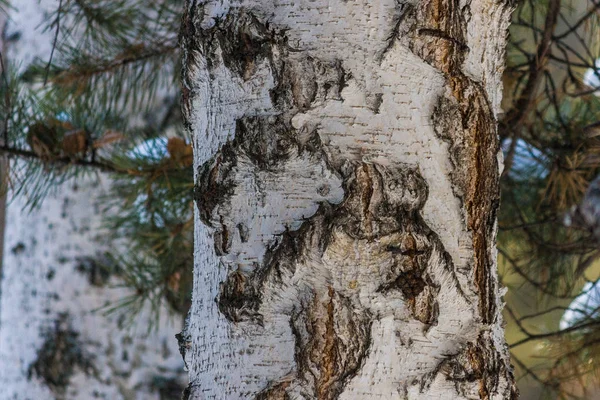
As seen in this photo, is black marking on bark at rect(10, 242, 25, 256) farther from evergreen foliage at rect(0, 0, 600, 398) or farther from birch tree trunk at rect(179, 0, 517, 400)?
birch tree trunk at rect(179, 0, 517, 400)

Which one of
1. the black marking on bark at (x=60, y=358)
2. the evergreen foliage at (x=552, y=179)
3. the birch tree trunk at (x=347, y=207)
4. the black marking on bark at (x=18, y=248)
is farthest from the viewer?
the black marking on bark at (x=18, y=248)

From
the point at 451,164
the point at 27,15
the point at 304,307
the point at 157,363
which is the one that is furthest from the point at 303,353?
the point at 27,15

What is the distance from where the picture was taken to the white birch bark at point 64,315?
1.93 metres

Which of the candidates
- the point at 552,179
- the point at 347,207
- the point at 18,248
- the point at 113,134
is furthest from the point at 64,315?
the point at 347,207

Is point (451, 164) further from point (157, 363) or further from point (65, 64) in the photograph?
point (157, 363)

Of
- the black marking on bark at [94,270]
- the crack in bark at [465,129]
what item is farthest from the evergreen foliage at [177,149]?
the crack in bark at [465,129]

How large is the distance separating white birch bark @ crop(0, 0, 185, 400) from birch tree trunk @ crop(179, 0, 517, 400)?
1493 millimetres

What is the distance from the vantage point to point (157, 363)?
6.76ft

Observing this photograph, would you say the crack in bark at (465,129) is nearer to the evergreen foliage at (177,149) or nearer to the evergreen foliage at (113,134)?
the evergreen foliage at (177,149)

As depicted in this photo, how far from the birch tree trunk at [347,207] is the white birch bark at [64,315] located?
1.49 metres

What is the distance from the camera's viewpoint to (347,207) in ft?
1.61

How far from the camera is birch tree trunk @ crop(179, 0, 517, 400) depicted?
49 centimetres

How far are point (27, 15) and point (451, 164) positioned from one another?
1858mm

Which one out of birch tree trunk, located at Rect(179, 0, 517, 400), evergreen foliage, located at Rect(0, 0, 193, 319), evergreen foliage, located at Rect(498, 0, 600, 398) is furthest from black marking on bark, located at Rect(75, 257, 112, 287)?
birch tree trunk, located at Rect(179, 0, 517, 400)
